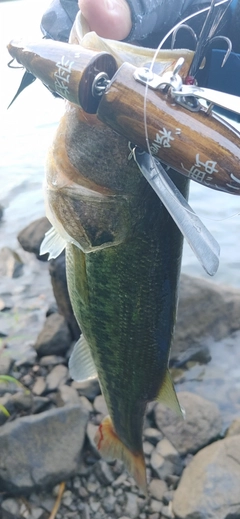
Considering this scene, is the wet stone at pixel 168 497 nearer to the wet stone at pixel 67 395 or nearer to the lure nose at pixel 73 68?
the wet stone at pixel 67 395

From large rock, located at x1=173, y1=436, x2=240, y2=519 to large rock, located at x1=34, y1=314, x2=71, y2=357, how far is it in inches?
62.0

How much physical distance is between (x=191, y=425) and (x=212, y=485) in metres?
0.67

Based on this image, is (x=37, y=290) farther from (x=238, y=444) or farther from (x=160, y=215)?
(x=160, y=215)

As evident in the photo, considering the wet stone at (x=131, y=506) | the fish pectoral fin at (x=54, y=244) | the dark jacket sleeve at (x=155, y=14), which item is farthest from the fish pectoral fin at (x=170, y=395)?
the dark jacket sleeve at (x=155, y=14)

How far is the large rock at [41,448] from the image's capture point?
3404 mm

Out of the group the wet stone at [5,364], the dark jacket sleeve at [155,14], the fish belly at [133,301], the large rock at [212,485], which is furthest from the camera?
the wet stone at [5,364]

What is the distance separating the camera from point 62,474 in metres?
3.54

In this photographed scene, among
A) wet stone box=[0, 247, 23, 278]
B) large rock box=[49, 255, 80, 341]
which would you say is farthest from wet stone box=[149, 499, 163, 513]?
wet stone box=[0, 247, 23, 278]

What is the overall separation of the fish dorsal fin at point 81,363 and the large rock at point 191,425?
1.59 meters

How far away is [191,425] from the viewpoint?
407 cm

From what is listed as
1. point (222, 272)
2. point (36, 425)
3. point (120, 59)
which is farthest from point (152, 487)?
point (222, 272)

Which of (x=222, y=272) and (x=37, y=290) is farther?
(x=222, y=272)

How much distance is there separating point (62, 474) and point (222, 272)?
3939 mm

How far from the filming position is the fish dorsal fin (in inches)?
104
